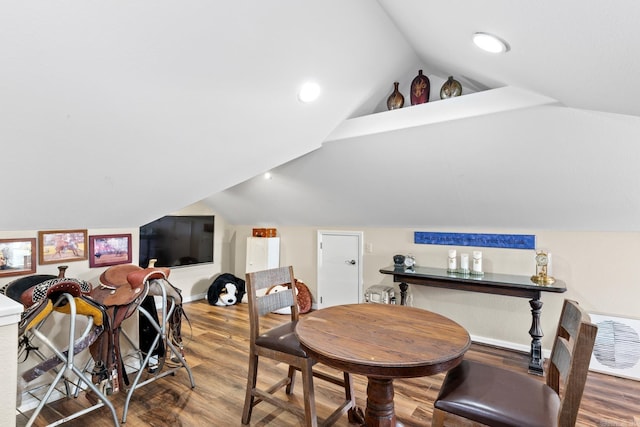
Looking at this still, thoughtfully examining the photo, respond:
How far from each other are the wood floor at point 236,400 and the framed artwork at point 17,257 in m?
1.00

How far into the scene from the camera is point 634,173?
237 centimetres

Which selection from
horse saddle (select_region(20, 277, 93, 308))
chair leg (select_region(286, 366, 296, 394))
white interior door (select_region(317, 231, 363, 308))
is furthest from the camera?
white interior door (select_region(317, 231, 363, 308))

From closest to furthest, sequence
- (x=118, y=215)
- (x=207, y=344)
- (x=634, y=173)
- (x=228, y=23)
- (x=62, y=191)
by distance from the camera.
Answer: (x=228, y=23) < (x=62, y=191) < (x=634, y=173) < (x=118, y=215) < (x=207, y=344)

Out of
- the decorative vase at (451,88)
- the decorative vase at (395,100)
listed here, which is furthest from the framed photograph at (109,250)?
the decorative vase at (451,88)

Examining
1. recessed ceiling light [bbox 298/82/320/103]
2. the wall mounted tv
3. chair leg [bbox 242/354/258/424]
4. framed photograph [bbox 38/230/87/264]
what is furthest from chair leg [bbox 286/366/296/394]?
the wall mounted tv

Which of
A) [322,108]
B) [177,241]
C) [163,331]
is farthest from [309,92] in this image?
[177,241]

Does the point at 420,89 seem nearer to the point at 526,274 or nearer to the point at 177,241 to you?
the point at 526,274

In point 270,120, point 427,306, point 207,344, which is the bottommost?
point 207,344

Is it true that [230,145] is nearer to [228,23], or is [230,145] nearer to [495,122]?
[228,23]

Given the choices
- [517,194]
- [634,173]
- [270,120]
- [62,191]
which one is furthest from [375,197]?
[62,191]

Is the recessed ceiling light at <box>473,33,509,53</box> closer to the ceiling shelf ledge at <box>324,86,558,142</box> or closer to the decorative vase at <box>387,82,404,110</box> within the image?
the ceiling shelf ledge at <box>324,86,558,142</box>

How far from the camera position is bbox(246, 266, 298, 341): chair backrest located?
2111mm

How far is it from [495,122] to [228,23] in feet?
6.43

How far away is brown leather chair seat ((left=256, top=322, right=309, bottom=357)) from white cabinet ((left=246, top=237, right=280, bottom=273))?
2.88 metres
